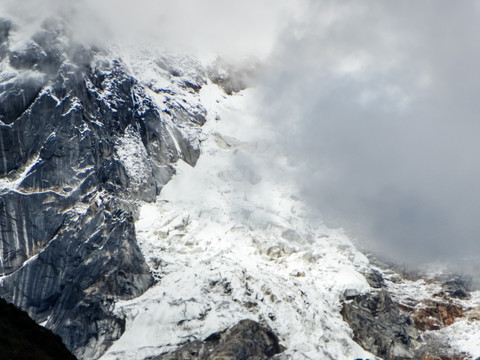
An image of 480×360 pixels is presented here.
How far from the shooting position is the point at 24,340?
6988 cm

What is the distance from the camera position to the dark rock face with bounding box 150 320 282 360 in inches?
6732

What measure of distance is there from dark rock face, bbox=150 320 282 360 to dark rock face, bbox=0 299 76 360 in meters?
97.8

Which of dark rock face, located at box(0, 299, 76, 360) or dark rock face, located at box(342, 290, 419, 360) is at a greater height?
dark rock face, located at box(342, 290, 419, 360)

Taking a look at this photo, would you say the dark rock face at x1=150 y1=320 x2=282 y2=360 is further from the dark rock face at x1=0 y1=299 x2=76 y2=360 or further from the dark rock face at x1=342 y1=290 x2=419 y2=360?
the dark rock face at x1=0 y1=299 x2=76 y2=360

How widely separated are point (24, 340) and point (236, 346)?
10694 centimetres

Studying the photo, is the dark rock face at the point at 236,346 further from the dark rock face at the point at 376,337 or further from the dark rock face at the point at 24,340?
the dark rock face at the point at 24,340

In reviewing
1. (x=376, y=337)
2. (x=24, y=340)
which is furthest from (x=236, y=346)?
(x=24, y=340)

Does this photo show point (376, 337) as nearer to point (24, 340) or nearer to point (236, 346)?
point (236, 346)

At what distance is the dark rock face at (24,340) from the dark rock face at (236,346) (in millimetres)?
97823

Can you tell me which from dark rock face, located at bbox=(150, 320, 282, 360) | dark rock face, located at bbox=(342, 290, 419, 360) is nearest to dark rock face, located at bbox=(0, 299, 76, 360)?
dark rock face, located at bbox=(150, 320, 282, 360)

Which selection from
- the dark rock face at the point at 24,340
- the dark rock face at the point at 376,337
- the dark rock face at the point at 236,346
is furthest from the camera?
the dark rock face at the point at 376,337

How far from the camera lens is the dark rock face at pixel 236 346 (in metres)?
171

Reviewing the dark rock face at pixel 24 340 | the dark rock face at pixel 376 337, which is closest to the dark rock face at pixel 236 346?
the dark rock face at pixel 376 337

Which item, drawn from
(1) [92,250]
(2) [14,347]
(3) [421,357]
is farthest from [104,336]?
(2) [14,347]
